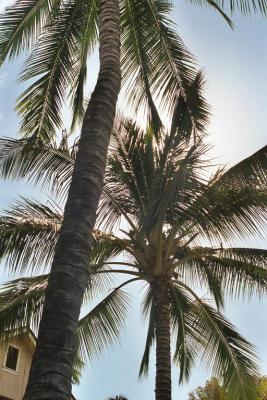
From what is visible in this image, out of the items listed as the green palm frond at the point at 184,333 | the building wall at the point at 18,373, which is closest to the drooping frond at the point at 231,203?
the green palm frond at the point at 184,333

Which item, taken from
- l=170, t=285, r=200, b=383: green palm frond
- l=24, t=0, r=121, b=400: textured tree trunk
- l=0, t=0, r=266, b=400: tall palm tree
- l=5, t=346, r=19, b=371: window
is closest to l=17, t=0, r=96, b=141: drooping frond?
l=0, t=0, r=266, b=400: tall palm tree

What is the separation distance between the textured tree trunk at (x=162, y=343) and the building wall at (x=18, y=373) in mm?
10455

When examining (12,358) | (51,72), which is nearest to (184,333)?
(51,72)

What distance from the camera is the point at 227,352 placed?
459 inches

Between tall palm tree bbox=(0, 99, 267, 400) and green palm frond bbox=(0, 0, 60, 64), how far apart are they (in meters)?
1.95

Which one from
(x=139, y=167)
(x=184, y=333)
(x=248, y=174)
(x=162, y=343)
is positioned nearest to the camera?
(x=248, y=174)

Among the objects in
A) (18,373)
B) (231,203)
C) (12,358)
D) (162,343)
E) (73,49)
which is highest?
(73,49)

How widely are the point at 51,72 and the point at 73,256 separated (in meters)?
6.14

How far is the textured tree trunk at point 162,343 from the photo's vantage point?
32.2ft

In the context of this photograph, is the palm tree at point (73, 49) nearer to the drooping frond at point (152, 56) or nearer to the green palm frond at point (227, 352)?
the drooping frond at point (152, 56)

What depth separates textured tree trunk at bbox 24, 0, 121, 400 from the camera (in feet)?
13.1

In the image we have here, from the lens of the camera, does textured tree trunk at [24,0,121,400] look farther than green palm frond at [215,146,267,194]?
No

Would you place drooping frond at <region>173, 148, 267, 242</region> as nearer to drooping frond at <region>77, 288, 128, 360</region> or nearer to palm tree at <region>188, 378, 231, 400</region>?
drooping frond at <region>77, 288, 128, 360</region>

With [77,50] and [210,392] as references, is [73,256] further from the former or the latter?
[210,392]
